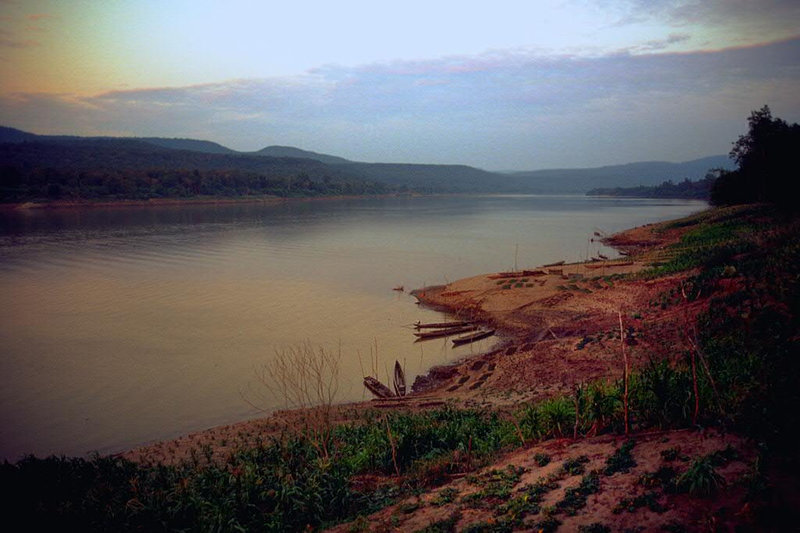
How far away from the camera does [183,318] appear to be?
19.3m

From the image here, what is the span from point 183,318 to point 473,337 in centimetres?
1149

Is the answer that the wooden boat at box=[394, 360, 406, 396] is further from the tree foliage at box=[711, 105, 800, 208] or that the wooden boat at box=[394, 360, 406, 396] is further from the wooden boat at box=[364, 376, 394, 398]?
the tree foliage at box=[711, 105, 800, 208]

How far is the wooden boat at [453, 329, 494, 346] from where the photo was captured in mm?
16688

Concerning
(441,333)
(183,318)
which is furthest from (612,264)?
(183,318)

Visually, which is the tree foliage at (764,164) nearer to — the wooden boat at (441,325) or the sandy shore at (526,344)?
the sandy shore at (526,344)

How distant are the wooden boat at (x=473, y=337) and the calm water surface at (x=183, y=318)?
43 cm

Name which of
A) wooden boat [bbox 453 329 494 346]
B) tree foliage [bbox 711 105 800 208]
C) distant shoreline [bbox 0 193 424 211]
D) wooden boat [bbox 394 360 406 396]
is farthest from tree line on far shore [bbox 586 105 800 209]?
distant shoreline [bbox 0 193 424 211]

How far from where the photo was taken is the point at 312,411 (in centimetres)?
1062

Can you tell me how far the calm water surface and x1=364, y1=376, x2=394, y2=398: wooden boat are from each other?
46 centimetres

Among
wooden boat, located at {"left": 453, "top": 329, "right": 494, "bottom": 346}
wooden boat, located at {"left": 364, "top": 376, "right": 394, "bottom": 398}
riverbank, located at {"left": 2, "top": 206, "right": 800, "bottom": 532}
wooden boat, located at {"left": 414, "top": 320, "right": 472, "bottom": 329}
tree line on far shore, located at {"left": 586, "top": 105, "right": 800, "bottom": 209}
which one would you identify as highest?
tree line on far shore, located at {"left": 586, "top": 105, "right": 800, "bottom": 209}

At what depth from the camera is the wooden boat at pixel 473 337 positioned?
1669 centimetres

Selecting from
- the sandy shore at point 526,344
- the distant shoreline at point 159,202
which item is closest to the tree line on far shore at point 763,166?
the sandy shore at point 526,344

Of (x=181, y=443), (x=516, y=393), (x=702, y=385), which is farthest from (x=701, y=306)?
(x=181, y=443)

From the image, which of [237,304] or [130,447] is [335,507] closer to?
[130,447]
